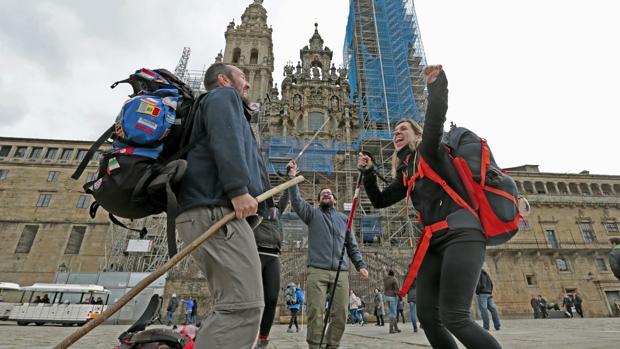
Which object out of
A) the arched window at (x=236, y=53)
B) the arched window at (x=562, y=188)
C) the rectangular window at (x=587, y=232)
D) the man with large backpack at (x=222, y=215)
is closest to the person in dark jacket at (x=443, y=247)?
the man with large backpack at (x=222, y=215)

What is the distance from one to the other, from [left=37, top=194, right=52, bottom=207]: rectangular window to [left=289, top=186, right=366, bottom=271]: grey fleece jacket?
35201mm

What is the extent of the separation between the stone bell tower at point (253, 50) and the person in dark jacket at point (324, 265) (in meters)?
32.0

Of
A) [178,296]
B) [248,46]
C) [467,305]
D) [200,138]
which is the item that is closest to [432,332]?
[467,305]

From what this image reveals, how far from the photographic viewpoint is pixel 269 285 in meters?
3.31

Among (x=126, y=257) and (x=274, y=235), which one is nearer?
(x=274, y=235)

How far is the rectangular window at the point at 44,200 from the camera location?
97.9 ft

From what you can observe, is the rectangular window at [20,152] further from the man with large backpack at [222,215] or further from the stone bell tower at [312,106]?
the man with large backpack at [222,215]

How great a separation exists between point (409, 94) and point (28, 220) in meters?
37.1

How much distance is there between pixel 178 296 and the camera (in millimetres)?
14867

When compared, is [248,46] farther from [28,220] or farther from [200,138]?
[200,138]

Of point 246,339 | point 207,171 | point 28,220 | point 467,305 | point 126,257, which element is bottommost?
point 246,339

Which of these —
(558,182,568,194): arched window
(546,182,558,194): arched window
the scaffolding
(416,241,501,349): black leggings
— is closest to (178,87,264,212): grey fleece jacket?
(416,241,501,349): black leggings

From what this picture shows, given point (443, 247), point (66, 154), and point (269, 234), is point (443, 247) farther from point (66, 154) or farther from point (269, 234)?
point (66, 154)

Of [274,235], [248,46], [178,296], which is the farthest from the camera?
[248,46]
